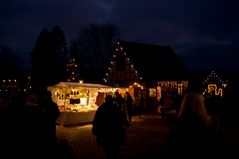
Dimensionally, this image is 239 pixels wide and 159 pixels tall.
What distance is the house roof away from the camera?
28.4m

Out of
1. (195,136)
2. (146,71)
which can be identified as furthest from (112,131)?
(146,71)

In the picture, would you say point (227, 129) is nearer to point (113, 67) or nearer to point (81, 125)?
point (81, 125)

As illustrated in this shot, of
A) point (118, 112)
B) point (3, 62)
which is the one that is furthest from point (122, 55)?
point (3, 62)

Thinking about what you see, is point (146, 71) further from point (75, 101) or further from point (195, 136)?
point (195, 136)

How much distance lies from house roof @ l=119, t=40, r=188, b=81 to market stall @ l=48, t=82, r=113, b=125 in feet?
28.9

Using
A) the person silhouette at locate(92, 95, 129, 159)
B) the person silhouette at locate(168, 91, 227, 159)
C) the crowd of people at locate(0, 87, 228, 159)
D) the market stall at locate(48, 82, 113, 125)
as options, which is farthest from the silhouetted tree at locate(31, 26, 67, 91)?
the person silhouette at locate(168, 91, 227, 159)

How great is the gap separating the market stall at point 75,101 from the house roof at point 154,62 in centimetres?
881

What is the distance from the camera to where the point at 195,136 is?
12.0ft

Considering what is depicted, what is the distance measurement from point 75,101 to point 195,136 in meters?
14.9

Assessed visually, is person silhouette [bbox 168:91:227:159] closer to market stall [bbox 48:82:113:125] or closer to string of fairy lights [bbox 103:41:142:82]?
market stall [bbox 48:82:113:125]

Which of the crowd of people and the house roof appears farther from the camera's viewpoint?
the house roof

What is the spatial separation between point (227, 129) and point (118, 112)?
9.85 meters

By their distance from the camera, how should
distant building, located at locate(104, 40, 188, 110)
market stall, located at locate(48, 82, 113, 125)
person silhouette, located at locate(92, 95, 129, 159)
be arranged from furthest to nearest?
distant building, located at locate(104, 40, 188, 110) → market stall, located at locate(48, 82, 113, 125) → person silhouette, located at locate(92, 95, 129, 159)

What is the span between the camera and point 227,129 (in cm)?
1582
